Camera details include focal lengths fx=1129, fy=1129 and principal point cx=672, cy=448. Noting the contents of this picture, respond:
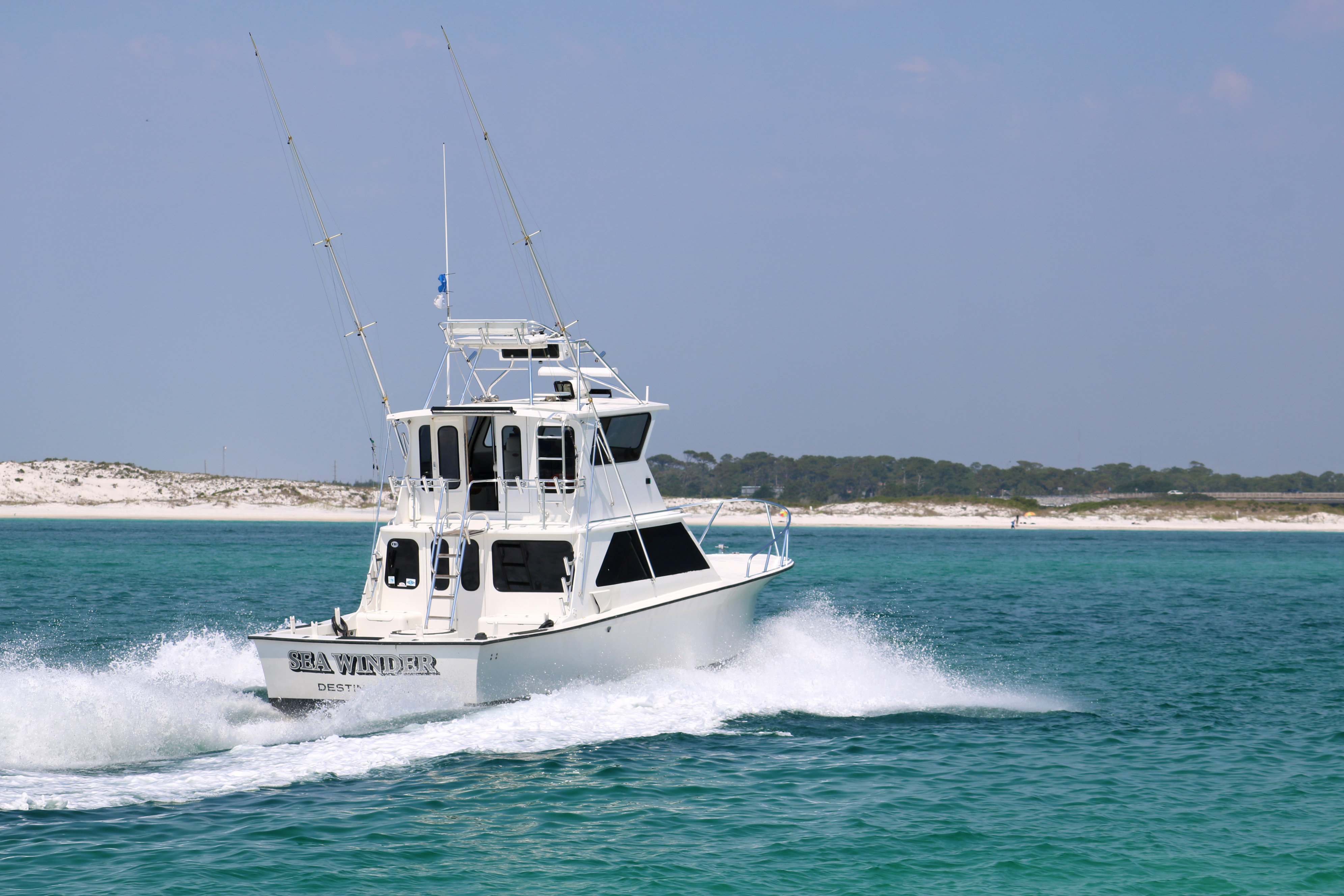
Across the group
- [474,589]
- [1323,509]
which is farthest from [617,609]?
[1323,509]

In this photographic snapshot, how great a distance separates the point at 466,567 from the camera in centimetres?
1395

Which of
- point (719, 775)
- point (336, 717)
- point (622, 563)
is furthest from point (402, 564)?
point (719, 775)

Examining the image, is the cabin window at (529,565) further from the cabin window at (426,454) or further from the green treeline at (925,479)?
the green treeline at (925,479)

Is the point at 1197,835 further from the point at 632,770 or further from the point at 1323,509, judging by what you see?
the point at 1323,509

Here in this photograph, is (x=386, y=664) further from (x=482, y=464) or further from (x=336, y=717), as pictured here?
(x=482, y=464)

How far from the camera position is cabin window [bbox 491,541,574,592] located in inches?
547

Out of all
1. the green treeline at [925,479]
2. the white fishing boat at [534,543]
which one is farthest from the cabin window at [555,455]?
the green treeline at [925,479]

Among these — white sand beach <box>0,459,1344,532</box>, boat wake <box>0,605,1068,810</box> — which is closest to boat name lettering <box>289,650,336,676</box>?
boat wake <box>0,605,1068,810</box>

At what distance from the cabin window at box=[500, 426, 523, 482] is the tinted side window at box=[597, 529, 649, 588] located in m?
1.48

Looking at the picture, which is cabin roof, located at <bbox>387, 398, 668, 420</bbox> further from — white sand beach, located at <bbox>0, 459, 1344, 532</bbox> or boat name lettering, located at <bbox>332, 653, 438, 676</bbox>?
white sand beach, located at <bbox>0, 459, 1344, 532</bbox>

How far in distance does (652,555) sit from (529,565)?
6.07ft

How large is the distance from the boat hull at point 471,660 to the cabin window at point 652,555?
2.71ft

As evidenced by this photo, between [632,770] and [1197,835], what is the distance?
4.90m

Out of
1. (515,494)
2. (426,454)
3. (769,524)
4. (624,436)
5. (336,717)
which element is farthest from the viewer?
(769,524)
